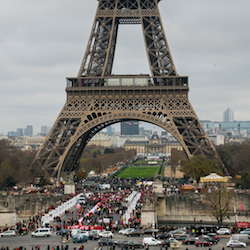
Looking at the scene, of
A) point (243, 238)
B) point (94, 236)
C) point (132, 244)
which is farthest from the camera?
point (94, 236)

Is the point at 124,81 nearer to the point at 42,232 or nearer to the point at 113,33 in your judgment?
the point at 113,33

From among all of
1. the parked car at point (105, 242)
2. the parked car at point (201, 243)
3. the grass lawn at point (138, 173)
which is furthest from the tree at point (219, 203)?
the grass lawn at point (138, 173)

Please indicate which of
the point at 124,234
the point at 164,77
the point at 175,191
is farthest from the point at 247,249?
the point at 164,77

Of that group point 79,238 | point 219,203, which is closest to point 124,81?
point 219,203

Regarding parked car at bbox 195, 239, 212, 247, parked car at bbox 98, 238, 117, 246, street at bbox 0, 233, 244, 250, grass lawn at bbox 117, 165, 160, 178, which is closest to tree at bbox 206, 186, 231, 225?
street at bbox 0, 233, 244, 250

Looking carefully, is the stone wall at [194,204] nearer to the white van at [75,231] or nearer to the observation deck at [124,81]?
the white van at [75,231]

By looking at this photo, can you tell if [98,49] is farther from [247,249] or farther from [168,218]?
[247,249]

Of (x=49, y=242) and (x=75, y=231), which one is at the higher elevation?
(x=75, y=231)
